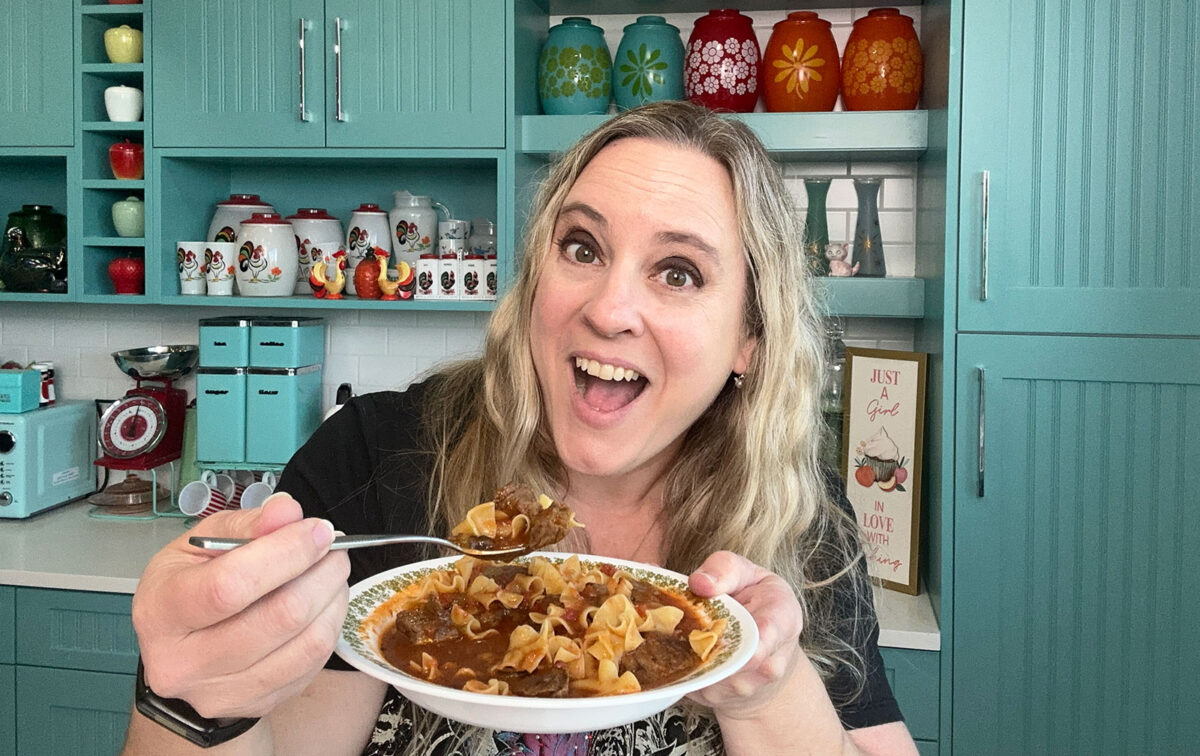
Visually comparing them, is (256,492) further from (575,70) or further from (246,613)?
(246,613)

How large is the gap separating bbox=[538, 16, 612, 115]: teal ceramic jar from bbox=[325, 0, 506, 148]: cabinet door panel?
0.15 metres

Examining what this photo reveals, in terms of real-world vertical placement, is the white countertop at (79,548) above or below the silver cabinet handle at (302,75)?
below

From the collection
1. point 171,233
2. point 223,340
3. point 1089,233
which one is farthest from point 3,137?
point 1089,233

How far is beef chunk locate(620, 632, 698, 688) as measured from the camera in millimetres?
833

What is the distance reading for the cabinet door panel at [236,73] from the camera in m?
2.61

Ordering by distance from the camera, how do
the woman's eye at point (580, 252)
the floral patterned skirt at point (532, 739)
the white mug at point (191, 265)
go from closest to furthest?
1. the floral patterned skirt at point (532, 739)
2. the woman's eye at point (580, 252)
3. the white mug at point (191, 265)

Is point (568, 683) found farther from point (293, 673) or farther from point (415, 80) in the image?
point (415, 80)

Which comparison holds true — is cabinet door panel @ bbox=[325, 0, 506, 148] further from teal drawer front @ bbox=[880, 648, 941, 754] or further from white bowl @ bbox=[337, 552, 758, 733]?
white bowl @ bbox=[337, 552, 758, 733]

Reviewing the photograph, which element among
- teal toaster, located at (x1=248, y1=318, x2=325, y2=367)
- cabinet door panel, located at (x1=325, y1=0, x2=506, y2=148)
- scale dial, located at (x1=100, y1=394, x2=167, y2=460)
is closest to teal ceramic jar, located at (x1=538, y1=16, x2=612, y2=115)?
cabinet door panel, located at (x1=325, y1=0, x2=506, y2=148)

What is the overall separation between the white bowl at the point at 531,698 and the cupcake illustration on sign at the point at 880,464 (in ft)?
5.31

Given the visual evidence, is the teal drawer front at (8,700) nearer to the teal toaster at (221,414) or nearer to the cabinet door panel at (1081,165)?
the teal toaster at (221,414)

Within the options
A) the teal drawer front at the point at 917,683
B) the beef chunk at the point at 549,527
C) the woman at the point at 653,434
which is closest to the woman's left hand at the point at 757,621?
the woman at the point at 653,434

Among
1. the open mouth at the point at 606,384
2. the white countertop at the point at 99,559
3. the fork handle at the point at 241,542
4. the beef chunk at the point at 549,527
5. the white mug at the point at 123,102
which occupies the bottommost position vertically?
the white countertop at the point at 99,559

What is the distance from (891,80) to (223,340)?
1852 millimetres
